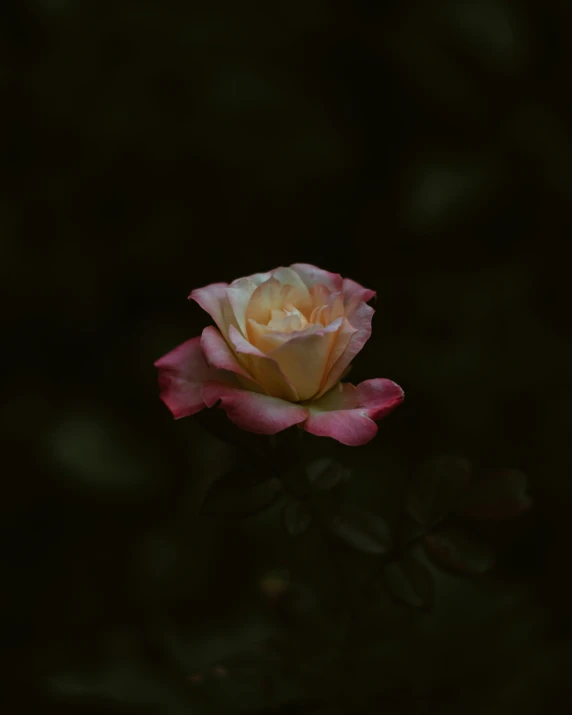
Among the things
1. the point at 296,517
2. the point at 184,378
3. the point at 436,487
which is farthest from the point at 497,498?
the point at 184,378

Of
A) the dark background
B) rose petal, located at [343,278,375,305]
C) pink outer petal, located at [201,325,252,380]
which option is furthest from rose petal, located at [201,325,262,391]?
the dark background

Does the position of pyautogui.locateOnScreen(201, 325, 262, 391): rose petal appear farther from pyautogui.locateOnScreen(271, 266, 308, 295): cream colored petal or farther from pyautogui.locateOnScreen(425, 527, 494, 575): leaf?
pyautogui.locateOnScreen(425, 527, 494, 575): leaf

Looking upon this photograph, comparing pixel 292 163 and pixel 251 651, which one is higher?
pixel 292 163

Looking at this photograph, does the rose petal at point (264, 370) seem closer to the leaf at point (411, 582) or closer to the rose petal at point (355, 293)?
the rose petal at point (355, 293)

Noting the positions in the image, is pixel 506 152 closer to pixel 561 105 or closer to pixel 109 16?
pixel 561 105

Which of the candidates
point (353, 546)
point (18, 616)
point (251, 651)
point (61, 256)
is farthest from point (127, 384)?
point (353, 546)

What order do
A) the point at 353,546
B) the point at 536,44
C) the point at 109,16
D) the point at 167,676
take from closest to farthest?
1. the point at 353,546
2. the point at 167,676
3. the point at 536,44
4. the point at 109,16

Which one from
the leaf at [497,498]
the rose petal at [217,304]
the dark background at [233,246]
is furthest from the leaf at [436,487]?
the dark background at [233,246]
